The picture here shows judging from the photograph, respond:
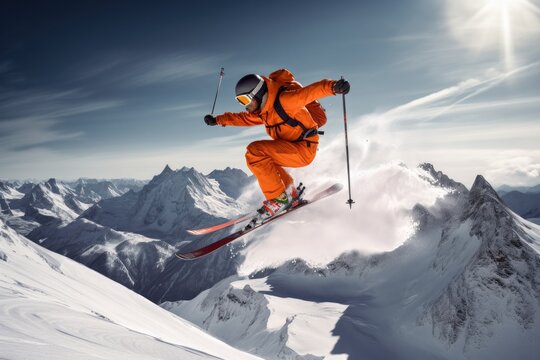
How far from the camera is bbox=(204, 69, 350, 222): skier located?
7531 mm

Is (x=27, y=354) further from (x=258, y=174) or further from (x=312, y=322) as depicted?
(x=312, y=322)

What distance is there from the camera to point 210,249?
1212cm

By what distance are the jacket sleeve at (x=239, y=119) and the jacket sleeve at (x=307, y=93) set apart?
1.47 m

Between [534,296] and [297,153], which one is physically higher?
[534,296]

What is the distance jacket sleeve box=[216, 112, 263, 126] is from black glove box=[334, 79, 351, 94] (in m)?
2.55

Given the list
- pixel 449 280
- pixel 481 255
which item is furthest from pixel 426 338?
pixel 481 255

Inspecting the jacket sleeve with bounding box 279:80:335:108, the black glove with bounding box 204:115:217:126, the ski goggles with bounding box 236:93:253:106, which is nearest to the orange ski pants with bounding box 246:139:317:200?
the jacket sleeve with bounding box 279:80:335:108

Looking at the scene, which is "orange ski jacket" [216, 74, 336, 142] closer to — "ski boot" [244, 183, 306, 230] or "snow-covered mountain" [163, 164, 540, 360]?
"ski boot" [244, 183, 306, 230]

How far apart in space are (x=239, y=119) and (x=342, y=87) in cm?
330

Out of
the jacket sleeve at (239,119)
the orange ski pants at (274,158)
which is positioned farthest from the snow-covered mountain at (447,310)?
the jacket sleeve at (239,119)

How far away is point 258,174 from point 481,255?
12434 centimetres

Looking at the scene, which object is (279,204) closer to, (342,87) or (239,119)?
(239,119)

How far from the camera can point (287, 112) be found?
8.07 meters

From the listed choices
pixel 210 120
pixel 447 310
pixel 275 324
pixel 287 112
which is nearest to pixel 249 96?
Answer: pixel 287 112
